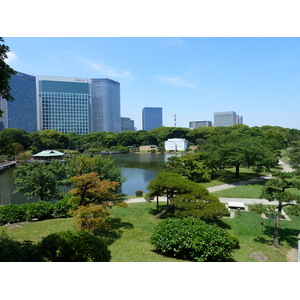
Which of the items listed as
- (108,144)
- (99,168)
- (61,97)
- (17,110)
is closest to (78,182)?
(99,168)

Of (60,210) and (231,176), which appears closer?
(60,210)

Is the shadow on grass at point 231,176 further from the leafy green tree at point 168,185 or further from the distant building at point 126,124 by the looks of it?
the distant building at point 126,124

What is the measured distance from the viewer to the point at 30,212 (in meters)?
11.0

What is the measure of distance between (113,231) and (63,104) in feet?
335

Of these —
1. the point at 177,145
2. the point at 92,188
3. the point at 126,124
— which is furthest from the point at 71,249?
the point at 126,124

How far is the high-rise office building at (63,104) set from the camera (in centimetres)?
9838

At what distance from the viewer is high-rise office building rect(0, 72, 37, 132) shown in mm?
81075

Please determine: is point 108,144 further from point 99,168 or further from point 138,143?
point 99,168

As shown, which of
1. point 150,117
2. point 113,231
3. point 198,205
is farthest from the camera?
point 150,117

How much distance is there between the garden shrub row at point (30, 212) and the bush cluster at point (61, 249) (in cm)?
660

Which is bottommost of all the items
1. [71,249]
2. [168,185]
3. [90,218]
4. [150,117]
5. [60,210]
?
[60,210]

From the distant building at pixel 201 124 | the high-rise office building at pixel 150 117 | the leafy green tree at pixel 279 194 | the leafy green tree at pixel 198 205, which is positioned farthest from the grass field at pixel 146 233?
the high-rise office building at pixel 150 117

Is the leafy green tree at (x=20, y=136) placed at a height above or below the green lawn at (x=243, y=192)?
above

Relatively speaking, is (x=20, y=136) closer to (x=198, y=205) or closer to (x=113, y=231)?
(x=113, y=231)
